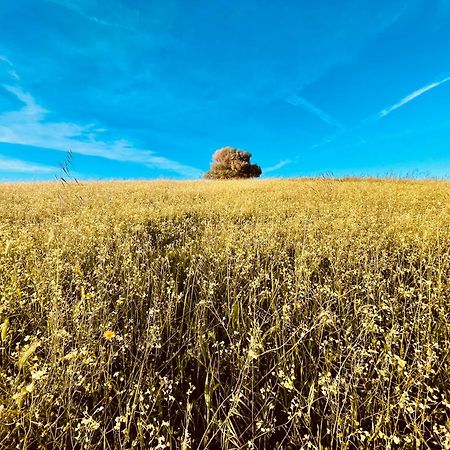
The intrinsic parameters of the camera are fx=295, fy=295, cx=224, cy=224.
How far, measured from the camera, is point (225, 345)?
3.13 meters

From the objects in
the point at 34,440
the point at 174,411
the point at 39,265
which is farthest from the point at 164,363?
the point at 39,265

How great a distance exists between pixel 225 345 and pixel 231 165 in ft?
133

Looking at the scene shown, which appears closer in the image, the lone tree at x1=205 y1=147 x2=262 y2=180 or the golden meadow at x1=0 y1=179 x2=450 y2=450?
the golden meadow at x1=0 y1=179 x2=450 y2=450

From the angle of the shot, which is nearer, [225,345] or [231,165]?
[225,345]

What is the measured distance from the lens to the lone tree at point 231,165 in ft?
137

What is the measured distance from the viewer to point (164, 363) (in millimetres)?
2734

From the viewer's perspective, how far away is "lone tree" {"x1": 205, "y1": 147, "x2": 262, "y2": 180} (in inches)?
1645

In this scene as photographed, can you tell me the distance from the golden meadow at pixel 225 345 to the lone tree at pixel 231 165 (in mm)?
36060

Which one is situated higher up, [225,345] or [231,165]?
[231,165]

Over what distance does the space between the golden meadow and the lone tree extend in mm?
36060

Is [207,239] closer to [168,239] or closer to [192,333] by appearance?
[168,239]

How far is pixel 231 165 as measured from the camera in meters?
→ 42.4

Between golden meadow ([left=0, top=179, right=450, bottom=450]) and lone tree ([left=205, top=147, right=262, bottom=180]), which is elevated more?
lone tree ([left=205, top=147, right=262, bottom=180])

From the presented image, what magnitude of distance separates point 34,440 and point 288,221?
5.66 metres
